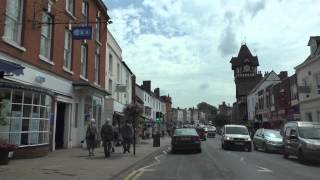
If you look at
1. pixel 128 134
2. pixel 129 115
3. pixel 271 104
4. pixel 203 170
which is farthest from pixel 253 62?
pixel 203 170

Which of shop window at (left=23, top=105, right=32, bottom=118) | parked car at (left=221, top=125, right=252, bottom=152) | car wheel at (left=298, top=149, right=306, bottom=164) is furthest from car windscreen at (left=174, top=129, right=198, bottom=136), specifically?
shop window at (left=23, top=105, right=32, bottom=118)

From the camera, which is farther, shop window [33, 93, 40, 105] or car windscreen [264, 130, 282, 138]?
car windscreen [264, 130, 282, 138]

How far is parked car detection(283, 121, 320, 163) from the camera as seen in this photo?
2034cm

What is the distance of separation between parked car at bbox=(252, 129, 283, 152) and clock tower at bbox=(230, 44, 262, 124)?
72.3 meters

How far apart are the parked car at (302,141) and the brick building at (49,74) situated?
11.9 meters

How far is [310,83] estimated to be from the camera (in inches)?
1676

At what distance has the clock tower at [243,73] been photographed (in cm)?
10438

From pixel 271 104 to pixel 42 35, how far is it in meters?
47.9

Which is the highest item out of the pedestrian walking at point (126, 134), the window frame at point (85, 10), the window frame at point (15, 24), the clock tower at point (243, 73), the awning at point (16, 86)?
the clock tower at point (243, 73)

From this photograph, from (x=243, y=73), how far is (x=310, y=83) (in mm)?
67552

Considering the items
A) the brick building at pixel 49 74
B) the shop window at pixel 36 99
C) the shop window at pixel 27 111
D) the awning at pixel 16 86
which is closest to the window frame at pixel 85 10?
the brick building at pixel 49 74

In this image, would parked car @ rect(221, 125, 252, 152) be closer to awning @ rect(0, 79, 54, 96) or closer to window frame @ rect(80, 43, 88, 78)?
window frame @ rect(80, 43, 88, 78)

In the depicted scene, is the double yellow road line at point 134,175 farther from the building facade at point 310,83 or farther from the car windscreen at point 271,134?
the building facade at point 310,83

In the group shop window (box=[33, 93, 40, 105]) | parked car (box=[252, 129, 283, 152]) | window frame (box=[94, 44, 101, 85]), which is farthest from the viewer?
window frame (box=[94, 44, 101, 85])
